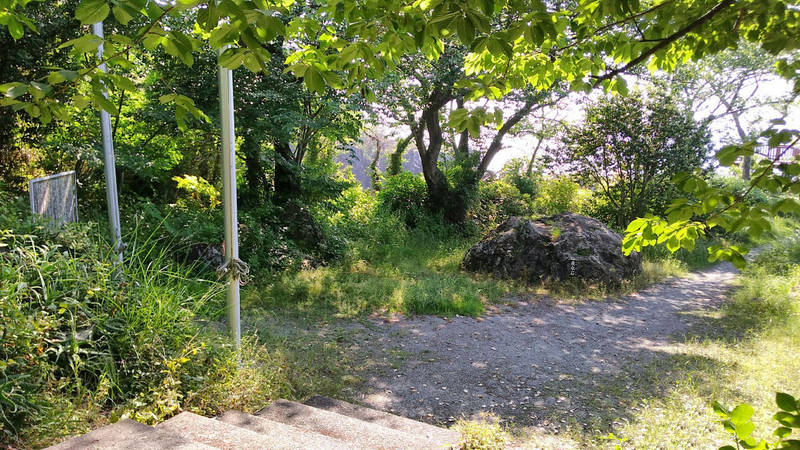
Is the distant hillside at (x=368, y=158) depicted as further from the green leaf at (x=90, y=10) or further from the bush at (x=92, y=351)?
the green leaf at (x=90, y=10)

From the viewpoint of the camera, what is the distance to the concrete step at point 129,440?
1931 mm

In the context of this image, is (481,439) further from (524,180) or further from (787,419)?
(524,180)

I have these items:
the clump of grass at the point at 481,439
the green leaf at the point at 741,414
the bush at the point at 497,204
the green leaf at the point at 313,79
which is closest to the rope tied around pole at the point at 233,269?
the clump of grass at the point at 481,439

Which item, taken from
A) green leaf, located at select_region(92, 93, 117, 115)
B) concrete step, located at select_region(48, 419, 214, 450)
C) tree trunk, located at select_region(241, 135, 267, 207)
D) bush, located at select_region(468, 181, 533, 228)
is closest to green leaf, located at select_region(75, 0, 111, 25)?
green leaf, located at select_region(92, 93, 117, 115)

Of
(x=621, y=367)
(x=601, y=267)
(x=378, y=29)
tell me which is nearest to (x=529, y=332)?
(x=621, y=367)

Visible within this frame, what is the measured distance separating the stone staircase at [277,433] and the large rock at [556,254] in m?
5.54

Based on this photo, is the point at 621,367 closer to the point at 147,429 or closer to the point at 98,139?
the point at 147,429

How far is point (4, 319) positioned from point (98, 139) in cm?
574

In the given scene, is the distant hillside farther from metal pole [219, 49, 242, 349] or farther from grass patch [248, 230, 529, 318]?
metal pole [219, 49, 242, 349]

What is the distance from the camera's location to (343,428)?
2.81m

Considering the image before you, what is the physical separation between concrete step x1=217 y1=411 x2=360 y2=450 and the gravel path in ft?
4.14

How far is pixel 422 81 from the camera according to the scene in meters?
10.1

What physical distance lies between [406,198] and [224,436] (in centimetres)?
1107

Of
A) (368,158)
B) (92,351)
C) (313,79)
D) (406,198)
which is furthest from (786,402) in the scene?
(368,158)
